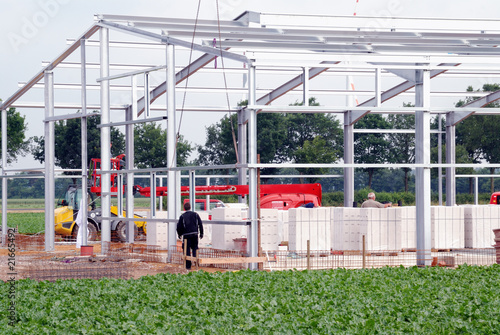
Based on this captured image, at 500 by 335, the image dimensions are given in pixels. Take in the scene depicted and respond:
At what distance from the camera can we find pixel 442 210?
758 inches

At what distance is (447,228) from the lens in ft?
63.2

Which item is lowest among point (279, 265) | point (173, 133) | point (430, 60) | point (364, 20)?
point (279, 265)

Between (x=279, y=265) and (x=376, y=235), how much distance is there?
9.51 ft

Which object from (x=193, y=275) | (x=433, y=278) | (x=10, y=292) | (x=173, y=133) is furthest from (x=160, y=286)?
(x=173, y=133)

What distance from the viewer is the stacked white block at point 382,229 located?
18078mm

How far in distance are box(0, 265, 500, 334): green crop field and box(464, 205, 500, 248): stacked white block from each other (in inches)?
231

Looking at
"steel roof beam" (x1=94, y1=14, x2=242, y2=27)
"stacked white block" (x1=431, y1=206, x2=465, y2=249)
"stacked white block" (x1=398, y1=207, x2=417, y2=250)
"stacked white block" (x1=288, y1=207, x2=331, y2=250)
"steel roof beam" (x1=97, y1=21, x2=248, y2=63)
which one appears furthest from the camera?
"stacked white block" (x1=431, y1=206, x2=465, y2=249)

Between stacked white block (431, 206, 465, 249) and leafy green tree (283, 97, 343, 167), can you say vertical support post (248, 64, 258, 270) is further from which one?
leafy green tree (283, 97, 343, 167)

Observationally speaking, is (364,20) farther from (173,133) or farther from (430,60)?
(173,133)

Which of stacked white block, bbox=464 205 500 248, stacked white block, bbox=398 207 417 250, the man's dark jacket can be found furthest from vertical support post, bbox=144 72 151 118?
stacked white block, bbox=464 205 500 248

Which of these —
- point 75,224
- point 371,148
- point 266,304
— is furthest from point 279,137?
point 266,304

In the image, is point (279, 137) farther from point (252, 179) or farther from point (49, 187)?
point (252, 179)

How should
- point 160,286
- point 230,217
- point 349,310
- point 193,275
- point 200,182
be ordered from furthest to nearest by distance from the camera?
point 200,182, point 230,217, point 193,275, point 160,286, point 349,310

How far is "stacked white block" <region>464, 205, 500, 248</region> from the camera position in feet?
63.2
